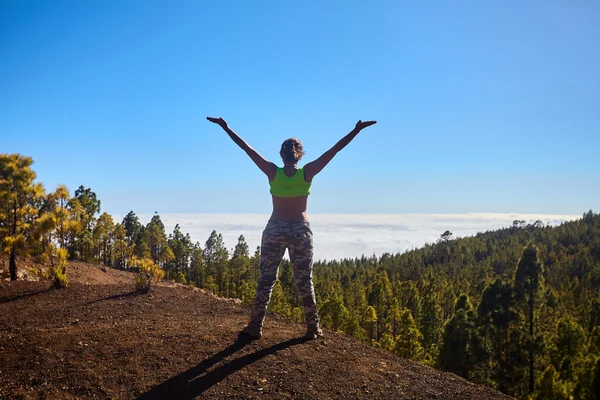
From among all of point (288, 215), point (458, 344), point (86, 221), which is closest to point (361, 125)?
point (288, 215)

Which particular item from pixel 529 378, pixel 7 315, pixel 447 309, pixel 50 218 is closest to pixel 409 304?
pixel 447 309

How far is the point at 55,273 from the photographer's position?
42.1 ft

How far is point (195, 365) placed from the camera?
5531 mm

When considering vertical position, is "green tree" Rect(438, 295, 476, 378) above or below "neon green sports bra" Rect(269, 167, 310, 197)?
below

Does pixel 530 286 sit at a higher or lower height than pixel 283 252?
lower

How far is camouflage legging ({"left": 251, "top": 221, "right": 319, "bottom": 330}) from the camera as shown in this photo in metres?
6.50

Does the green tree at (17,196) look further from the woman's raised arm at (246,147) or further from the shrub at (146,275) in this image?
the woman's raised arm at (246,147)

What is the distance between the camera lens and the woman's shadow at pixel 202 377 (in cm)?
469

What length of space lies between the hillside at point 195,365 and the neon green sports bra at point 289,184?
2.78 metres

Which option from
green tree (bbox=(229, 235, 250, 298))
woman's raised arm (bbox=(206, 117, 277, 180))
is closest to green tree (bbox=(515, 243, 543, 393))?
woman's raised arm (bbox=(206, 117, 277, 180))

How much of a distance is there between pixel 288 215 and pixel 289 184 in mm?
573

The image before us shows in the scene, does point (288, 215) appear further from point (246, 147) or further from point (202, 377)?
point (202, 377)

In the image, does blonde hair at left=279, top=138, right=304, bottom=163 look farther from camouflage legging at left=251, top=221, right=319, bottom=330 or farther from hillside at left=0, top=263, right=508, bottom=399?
hillside at left=0, top=263, right=508, bottom=399

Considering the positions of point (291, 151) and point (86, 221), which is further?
point (86, 221)
